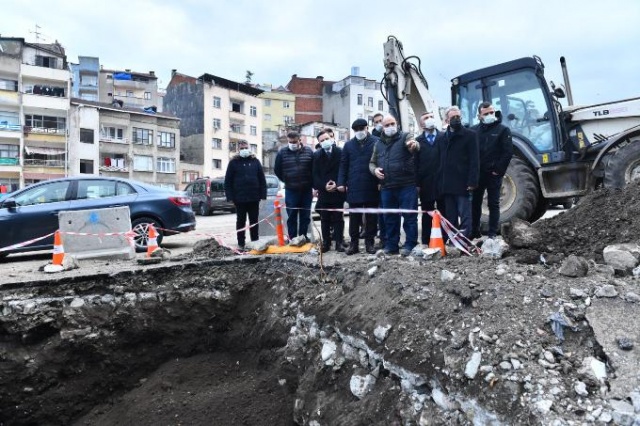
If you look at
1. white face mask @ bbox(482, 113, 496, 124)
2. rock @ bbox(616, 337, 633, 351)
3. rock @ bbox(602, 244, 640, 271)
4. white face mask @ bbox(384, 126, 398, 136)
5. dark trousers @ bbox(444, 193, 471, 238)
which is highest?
white face mask @ bbox(482, 113, 496, 124)

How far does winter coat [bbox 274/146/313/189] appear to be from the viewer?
22.8 ft

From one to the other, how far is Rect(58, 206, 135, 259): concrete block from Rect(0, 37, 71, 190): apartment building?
1302 inches

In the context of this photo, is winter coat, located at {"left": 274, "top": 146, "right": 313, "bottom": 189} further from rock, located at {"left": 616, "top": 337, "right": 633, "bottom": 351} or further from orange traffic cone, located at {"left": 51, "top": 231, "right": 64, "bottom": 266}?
rock, located at {"left": 616, "top": 337, "right": 633, "bottom": 351}

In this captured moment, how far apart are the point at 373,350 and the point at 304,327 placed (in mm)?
1175

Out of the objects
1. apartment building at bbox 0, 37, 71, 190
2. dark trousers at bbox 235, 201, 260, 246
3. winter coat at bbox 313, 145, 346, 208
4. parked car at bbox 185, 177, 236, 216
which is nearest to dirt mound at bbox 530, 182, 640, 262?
winter coat at bbox 313, 145, 346, 208

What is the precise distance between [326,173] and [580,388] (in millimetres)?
4574

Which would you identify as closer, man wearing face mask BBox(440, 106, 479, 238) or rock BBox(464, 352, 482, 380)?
rock BBox(464, 352, 482, 380)

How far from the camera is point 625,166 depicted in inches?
270

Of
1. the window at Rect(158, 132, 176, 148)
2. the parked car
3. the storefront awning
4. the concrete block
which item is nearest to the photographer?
the concrete block

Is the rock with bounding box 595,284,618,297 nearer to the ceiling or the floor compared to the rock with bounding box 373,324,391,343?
nearer to the ceiling

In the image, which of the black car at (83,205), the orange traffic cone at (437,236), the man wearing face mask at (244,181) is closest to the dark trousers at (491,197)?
the orange traffic cone at (437,236)

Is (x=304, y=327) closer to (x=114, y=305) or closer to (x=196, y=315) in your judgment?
(x=196, y=315)

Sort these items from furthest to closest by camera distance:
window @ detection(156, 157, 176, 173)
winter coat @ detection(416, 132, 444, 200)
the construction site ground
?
window @ detection(156, 157, 176, 173) < winter coat @ detection(416, 132, 444, 200) < the construction site ground

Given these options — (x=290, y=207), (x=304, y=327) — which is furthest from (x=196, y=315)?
(x=290, y=207)
